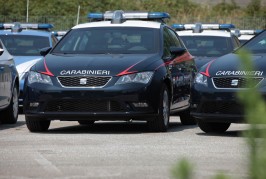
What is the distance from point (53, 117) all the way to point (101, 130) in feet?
3.02

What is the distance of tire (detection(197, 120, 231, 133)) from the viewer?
11.0 metres

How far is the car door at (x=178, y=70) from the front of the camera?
12.0 metres

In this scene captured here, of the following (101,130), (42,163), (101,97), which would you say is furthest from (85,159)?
(101,130)

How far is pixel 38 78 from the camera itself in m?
11.1

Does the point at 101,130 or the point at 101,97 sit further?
the point at 101,130

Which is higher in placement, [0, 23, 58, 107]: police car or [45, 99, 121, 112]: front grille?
[45, 99, 121, 112]: front grille

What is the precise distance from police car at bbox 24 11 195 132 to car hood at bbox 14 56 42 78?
421 cm

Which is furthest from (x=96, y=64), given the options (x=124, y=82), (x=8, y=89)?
(x=8, y=89)

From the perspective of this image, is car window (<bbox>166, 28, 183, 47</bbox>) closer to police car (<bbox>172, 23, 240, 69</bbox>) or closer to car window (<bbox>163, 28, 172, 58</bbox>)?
car window (<bbox>163, 28, 172, 58</bbox>)

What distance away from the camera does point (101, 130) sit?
11625 mm

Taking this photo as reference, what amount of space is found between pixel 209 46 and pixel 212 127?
7.65m

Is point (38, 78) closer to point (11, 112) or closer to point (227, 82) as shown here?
point (11, 112)

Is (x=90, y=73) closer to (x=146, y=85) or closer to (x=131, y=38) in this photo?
(x=146, y=85)

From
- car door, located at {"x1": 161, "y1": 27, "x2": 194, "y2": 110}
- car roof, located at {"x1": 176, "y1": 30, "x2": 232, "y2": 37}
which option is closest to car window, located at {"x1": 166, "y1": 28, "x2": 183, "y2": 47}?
car door, located at {"x1": 161, "y1": 27, "x2": 194, "y2": 110}
